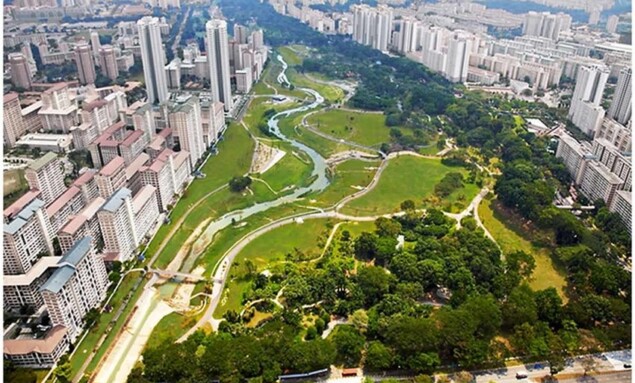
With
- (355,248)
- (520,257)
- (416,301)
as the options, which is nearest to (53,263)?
(355,248)

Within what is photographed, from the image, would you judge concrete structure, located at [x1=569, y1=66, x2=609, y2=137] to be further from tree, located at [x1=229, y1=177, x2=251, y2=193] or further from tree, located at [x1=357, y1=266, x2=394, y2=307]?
tree, located at [x1=229, y1=177, x2=251, y2=193]

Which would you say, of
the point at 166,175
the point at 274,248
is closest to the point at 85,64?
the point at 166,175

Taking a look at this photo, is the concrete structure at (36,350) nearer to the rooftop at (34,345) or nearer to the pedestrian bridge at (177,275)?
the rooftop at (34,345)

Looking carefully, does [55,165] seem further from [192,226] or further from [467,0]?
[467,0]

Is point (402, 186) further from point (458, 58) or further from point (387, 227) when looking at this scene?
point (458, 58)

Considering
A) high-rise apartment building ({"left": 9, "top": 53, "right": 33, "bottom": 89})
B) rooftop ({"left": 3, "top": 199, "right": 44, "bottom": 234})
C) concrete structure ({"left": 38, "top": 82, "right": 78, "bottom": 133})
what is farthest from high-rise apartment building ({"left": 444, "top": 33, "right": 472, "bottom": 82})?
rooftop ({"left": 3, "top": 199, "right": 44, "bottom": 234})

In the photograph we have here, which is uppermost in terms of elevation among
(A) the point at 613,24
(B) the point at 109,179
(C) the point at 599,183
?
(A) the point at 613,24

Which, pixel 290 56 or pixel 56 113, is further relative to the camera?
pixel 290 56
